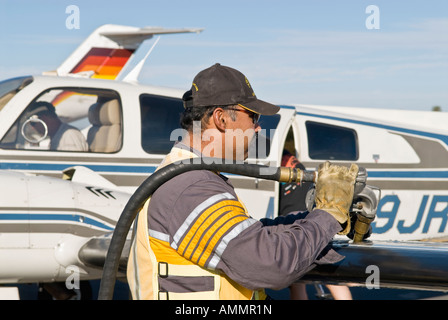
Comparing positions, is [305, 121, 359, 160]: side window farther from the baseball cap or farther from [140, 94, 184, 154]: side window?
the baseball cap

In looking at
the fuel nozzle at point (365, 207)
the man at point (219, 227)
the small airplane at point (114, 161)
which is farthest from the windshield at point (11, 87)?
the fuel nozzle at point (365, 207)

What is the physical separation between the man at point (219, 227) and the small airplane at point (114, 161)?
2.27 meters

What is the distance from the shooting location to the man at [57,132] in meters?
5.59

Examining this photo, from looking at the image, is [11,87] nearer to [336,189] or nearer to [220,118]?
[220,118]

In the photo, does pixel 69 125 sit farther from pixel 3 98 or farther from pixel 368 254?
pixel 368 254

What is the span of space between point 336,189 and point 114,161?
158 inches

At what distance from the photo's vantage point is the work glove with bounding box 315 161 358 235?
198cm

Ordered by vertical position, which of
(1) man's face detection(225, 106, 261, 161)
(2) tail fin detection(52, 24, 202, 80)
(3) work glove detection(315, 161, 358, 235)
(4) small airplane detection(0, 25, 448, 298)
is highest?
(2) tail fin detection(52, 24, 202, 80)

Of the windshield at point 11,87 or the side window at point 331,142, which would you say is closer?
the windshield at point 11,87

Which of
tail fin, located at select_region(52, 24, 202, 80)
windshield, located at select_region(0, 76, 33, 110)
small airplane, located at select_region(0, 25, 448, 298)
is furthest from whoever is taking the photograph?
tail fin, located at select_region(52, 24, 202, 80)

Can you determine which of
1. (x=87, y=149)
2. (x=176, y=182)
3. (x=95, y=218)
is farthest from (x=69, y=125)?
(x=176, y=182)

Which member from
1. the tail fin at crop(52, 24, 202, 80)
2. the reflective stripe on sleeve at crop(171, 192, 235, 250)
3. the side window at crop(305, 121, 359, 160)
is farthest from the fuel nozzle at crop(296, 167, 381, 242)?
the tail fin at crop(52, 24, 202, 80)

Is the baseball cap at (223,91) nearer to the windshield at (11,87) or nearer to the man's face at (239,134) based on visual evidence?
the man's face at (239,134)

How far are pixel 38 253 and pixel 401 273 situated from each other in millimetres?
3108
